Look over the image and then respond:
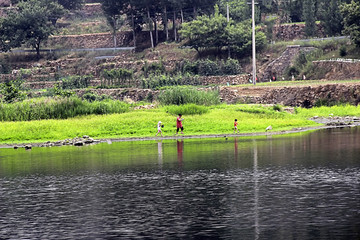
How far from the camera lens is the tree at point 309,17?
3447 inches

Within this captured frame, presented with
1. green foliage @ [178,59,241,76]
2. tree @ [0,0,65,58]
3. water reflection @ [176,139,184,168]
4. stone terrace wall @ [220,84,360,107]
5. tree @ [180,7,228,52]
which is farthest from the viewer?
tree @ [0,0,65,58]

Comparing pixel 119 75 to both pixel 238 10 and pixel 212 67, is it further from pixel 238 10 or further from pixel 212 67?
pixel 238 10

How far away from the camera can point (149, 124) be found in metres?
47.7

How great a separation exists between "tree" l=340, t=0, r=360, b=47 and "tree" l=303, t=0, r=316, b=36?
9.13 m

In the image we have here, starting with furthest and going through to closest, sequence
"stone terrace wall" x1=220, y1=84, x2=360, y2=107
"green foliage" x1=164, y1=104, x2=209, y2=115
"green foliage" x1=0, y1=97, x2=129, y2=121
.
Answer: "stone terrace wall" x1=220, y1=84, x2=360, y2=107
"green foliage" x1=0, y1=97, x2=129, y2=121
"green foliage" x1=164, y1=104, x2=209, y2=115

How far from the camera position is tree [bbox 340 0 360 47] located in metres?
74.8

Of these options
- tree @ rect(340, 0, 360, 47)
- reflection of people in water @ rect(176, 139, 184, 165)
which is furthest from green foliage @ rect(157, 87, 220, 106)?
tree @ rect(340, 0, 360, 47)

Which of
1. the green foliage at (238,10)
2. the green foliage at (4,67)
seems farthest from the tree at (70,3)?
the green foliage at (238,10)

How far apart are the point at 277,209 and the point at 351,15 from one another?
62022 millimetres

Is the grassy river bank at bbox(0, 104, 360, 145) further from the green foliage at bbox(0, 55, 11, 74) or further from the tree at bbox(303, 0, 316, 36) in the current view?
the green foliage at bbox(0, 55, 11, 74)

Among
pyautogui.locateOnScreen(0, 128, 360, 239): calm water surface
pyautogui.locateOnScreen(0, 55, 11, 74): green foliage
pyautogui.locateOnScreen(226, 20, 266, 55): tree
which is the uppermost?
pyautogui.locateOnScreen(226, 20, 266, 55): tree

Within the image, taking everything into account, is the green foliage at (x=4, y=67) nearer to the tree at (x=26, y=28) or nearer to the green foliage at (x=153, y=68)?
the tree at (x=26, y=28)

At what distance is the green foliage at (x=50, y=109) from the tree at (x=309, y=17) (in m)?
44.4

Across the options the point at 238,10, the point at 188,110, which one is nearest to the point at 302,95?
the point at 188,110
